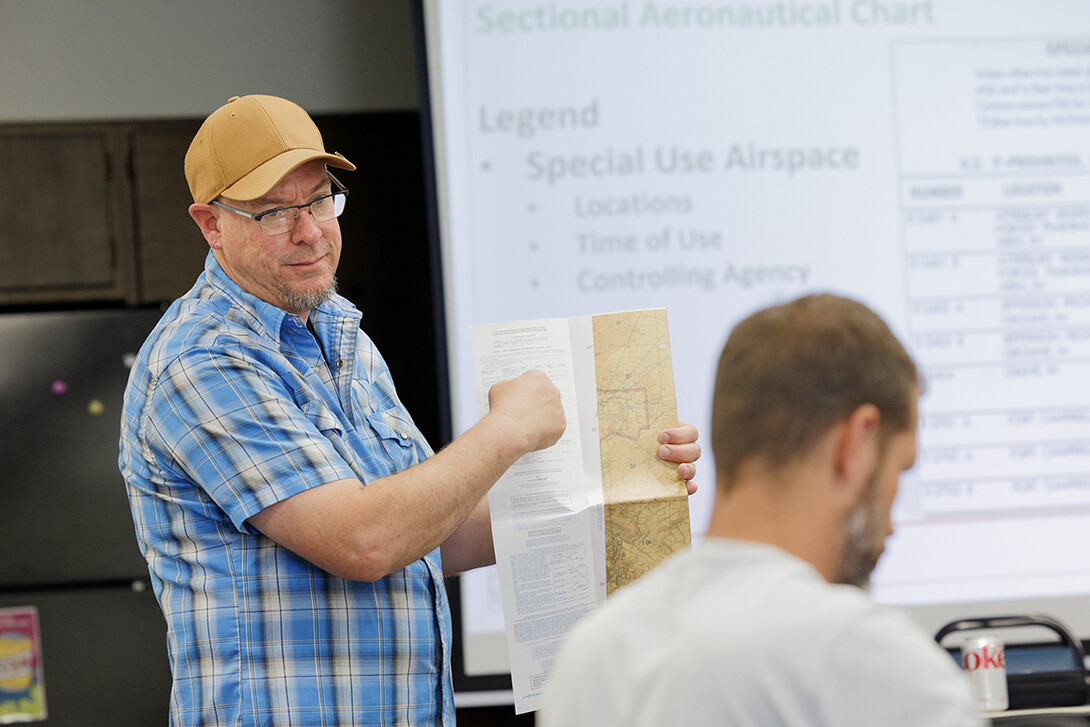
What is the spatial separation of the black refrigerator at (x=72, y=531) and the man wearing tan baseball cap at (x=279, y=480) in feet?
5.83

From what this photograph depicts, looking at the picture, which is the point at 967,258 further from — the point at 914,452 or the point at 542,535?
the point at 914,452

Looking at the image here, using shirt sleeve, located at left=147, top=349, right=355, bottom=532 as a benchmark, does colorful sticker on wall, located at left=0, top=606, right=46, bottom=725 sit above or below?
below

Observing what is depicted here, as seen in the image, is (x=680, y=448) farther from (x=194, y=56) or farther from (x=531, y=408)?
(x=194, y=56)

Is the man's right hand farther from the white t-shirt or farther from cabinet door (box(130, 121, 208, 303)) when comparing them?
cabinet door (box(130, 121, 208, 303))

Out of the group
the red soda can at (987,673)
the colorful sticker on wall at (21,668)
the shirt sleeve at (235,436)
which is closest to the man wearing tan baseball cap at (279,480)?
the shirt sleeve at (235,436)

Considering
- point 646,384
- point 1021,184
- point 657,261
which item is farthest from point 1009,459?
point 646,384

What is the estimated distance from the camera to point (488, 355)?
1296mm

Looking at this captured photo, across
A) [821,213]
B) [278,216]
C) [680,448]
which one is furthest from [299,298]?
[821,213]

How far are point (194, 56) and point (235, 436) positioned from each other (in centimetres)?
237

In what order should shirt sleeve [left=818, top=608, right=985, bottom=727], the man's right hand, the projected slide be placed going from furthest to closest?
the projected slide
the man's right hand
shirt sleeve [left=818, top=608, right=985, bottom=727]

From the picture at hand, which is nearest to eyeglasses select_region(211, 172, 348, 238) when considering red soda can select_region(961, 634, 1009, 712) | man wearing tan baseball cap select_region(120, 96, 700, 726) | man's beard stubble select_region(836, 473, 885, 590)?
man wearing tan baseball cap select_region(120, 96, 700, 726)

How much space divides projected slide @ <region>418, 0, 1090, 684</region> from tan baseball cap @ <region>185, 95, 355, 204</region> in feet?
4.59

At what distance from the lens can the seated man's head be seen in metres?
0.75

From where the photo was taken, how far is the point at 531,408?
1262 mm
